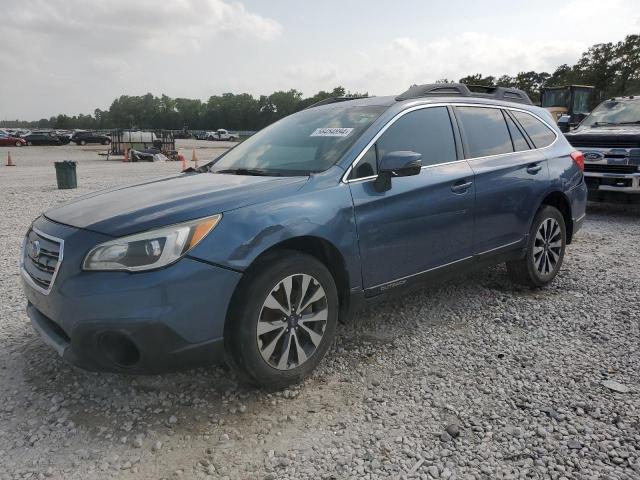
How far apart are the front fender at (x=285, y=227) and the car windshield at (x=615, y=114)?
8284 millimetres

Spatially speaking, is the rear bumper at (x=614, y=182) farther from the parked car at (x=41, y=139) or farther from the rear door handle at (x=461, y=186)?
the parked car at (x=41, y=139)

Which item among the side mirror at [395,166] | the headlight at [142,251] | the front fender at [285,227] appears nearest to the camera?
the headlight at [142,251]

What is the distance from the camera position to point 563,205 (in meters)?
5.00

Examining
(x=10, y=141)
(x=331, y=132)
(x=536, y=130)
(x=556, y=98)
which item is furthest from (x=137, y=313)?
(x=10, y=141)

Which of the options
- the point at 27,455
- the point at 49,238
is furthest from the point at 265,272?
the point at 27,455

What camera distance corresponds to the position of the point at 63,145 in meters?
51.4

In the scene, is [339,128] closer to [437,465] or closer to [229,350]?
[229,350]

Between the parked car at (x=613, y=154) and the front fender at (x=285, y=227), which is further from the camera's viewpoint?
the parked car at (x=613, y=154)

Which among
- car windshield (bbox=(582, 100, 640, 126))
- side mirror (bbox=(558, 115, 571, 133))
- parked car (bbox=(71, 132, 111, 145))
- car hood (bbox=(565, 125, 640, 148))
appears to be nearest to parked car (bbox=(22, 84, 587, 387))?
car hood (bbox=(565, 125, 640, 148))

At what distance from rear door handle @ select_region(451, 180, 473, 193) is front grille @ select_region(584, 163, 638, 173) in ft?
18.8

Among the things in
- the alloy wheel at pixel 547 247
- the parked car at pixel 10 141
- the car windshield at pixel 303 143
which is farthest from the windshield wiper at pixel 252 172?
the parked car at pixel 10 141

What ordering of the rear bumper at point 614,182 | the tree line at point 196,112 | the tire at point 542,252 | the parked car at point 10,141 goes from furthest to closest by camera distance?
the tree line at point 196,112, the parked car at point 10,141, the rear bumper at point 614,182, the tire at point 542,252

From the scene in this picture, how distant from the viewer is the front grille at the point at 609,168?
8203mm

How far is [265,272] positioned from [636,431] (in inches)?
80.0
